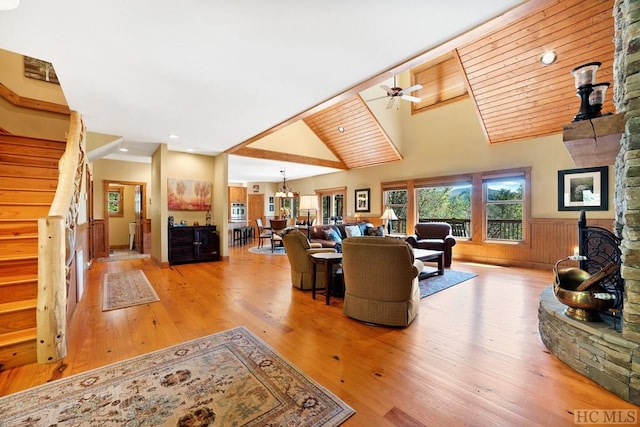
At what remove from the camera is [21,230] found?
2.82 meters

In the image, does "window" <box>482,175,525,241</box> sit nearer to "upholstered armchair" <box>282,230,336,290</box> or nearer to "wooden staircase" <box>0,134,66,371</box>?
"upholstered armchair" <box>282,230,336,290</box>

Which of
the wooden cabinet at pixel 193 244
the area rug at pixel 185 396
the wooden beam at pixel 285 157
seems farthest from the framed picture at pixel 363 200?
the area rug at pixel 185 396

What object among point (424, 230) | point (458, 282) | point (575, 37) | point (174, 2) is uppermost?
point (575, 37)

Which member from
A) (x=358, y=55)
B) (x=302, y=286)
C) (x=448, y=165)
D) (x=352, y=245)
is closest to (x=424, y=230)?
A: (x=448, y=165)

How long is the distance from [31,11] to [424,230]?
6875 mm

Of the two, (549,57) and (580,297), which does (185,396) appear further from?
(549,57)

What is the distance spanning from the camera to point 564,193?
5.37 metres

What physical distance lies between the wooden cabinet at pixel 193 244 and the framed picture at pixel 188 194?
2.02ft

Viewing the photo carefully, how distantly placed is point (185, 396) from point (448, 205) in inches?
277

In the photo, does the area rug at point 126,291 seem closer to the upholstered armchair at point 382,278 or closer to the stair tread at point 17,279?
the stair tread at point 17,279

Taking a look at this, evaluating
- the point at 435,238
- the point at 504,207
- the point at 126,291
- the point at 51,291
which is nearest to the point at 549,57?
the point at 504,207

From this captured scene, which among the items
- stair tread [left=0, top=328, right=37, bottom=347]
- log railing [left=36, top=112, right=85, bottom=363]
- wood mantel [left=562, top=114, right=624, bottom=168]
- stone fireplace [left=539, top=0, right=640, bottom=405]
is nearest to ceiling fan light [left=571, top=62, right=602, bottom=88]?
stone fireplace [left=539, top=0, right=640, bottom=405]

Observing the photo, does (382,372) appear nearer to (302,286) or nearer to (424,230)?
(302,286)

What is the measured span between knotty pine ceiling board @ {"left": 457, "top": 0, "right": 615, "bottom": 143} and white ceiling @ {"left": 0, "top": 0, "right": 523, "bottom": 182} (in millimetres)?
3342
